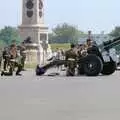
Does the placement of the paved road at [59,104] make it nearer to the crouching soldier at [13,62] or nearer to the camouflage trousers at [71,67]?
the camouflage trousers at [71,67]

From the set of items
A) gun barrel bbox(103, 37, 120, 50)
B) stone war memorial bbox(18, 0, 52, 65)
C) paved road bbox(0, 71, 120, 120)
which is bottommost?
paved road bbox(0, 71, 120, 120)

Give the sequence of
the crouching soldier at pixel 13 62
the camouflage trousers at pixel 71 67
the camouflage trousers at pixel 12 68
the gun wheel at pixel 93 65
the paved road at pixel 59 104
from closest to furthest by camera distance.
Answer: the paved road at pixel 59 104 < the gun wheel at pixel 93 65 < the camouflage trousers at pixel 71 67 < the camouflage trousers at pixel 12 68 < the crouching soldier at pixel 13 62

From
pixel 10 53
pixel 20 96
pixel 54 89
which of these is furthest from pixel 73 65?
pixel 20 96

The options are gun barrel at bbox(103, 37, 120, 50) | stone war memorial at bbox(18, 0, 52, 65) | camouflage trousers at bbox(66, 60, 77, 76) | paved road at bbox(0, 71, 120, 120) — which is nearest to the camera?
paved road at bbox(0, 71, 120, 120)

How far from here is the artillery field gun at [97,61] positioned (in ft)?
90.8

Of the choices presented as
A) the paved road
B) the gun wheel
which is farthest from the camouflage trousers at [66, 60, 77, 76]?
the paved road

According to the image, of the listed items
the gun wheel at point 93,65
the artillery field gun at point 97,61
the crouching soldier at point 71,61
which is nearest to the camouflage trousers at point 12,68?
the artillery field gun at point 97,61

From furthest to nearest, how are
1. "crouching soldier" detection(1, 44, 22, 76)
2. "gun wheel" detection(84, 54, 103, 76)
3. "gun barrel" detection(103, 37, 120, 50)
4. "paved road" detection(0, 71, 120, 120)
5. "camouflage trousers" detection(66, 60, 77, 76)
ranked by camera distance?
"crouching soldier" detection(1, 44, 22, 76) < "gun barrel" detection(103, 37, 120, 50) < "camouflage trousers" detection(66, 60, 77, 76) < "gun wheel" detection(84, 54, 103, 76) < "paved road" detection(0, 71, 120, 120)

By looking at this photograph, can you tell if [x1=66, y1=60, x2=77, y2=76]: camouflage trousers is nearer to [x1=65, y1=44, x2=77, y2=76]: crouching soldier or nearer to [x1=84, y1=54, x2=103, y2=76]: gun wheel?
[x1=65, y1=44, x2=77, y2=76]: crouching soldier

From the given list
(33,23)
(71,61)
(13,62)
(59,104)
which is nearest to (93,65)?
(71,61)

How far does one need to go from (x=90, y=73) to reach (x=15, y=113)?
15398mm

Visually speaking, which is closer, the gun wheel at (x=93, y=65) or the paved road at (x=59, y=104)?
the paved road at (x=59, y=104)

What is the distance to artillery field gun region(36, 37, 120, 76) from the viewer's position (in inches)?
1089

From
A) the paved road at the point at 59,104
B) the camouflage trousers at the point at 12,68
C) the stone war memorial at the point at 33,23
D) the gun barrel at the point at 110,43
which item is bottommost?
the paved road at the point at 59,104
